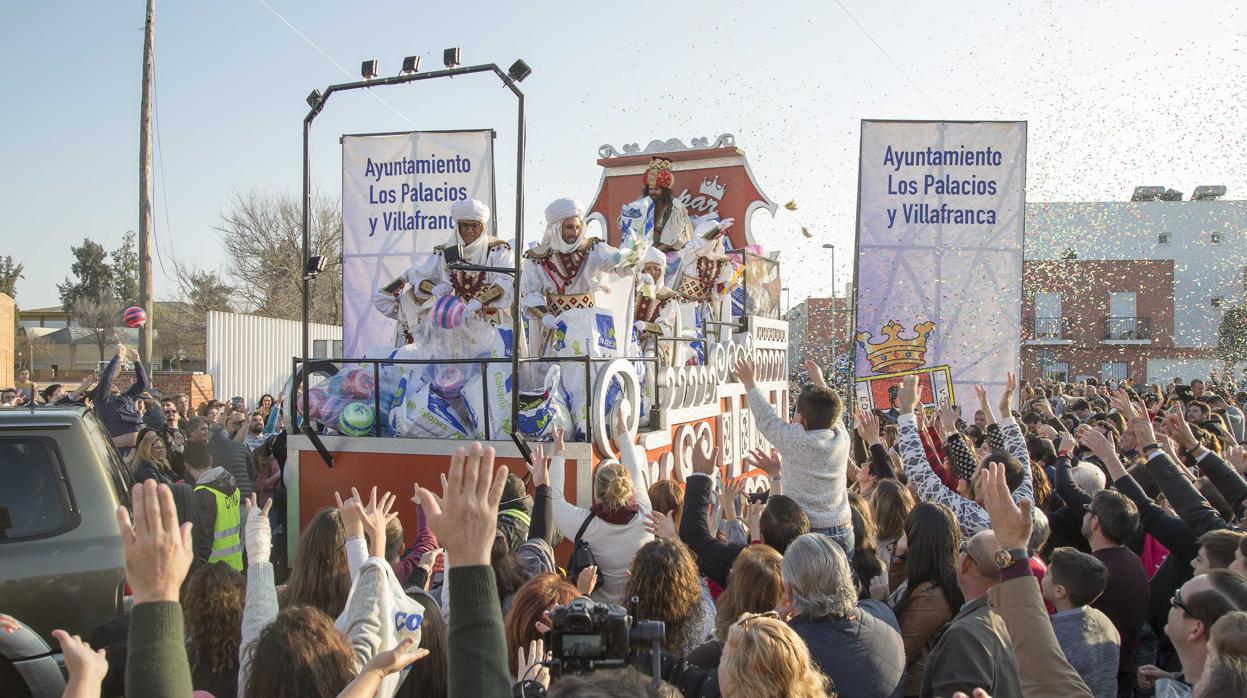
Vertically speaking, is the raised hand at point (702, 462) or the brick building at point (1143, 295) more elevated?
the brick building at point (1143, 295)

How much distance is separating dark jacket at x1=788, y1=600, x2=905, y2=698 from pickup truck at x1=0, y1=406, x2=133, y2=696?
2.79 m

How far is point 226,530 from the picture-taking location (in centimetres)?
518

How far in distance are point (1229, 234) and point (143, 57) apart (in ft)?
129

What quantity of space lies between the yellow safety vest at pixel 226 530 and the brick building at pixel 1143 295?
35.1 m

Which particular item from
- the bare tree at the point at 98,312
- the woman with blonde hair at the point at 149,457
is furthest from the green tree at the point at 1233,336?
the bare tree at the point at 98,312

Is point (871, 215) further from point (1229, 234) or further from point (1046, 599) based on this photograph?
point (1229, 234)

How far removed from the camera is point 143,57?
41.4ft

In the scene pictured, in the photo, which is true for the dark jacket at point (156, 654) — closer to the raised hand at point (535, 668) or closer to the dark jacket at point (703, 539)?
the raised hand at point (535, 668)

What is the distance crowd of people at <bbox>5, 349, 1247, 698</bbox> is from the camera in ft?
6.38

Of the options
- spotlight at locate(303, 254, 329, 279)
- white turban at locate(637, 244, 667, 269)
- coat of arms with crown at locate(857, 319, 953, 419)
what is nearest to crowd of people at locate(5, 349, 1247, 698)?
spotlight at locate(303, 254, 329, 279)

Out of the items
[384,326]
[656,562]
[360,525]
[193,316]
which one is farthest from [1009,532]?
[193,316]

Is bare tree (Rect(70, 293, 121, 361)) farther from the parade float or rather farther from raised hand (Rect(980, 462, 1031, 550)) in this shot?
raised hand (Rect(980, 462, 1031, 550))

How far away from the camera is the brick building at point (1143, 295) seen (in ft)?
121

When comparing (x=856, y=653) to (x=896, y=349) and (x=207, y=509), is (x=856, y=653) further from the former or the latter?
(x=896, y=349)
